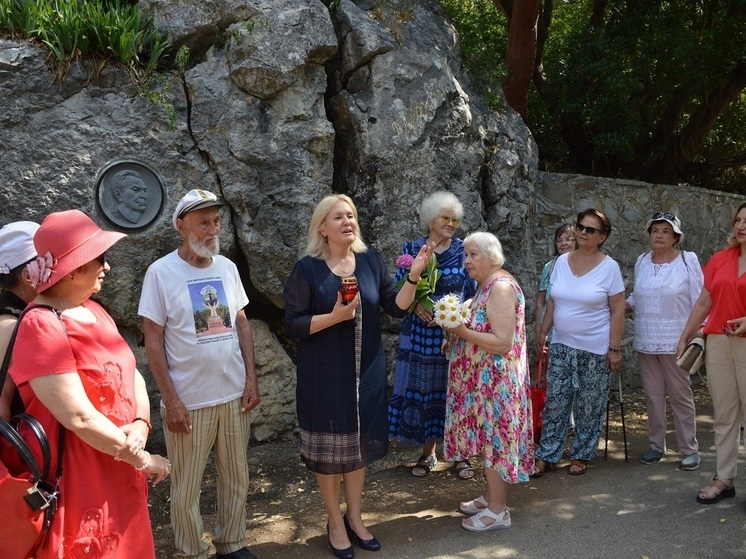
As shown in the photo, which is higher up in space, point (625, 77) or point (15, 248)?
point (625, 77)

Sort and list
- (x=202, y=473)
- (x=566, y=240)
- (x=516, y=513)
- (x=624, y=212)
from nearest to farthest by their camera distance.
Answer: (x=202, y=473) < (x=516, y=513) < (x=566, y=240) < (x=624, y=212)

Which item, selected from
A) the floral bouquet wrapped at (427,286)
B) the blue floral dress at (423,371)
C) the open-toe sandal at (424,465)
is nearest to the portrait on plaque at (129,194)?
the blue floral dress at (423,371)

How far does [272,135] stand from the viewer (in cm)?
523

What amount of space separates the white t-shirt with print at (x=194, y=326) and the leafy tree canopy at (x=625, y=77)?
461cm

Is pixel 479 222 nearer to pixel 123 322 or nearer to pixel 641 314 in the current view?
pixel 641 314

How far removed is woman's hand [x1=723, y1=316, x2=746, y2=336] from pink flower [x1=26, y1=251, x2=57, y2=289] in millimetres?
3822

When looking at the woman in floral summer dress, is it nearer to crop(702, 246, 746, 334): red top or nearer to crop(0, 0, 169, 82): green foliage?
crop(702, 246, 746, 334): red top

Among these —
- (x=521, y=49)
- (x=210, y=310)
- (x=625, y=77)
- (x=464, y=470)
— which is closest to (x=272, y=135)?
(x=210, y=310)

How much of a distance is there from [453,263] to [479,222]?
1.56 meters

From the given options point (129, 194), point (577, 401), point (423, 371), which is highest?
point (129, 194)

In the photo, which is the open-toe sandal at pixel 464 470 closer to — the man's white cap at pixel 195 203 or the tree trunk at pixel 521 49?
→ the man's white cap at pixel 195 203

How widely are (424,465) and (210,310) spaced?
231cm

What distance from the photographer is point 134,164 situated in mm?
4742

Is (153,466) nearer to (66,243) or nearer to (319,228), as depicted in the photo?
(66,243)
